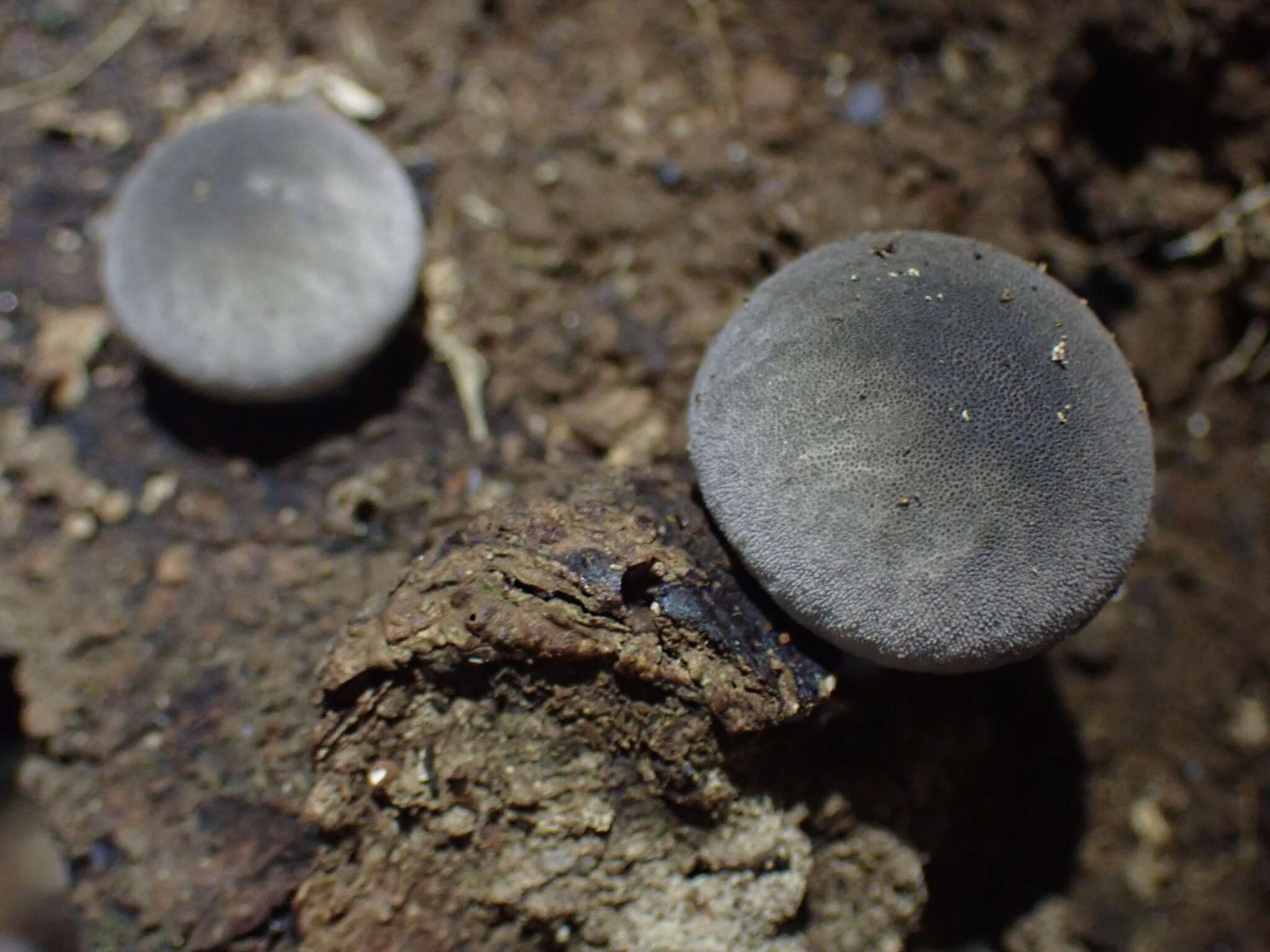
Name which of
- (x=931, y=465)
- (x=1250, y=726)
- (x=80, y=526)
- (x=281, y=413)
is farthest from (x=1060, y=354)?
(x=80, y=526)

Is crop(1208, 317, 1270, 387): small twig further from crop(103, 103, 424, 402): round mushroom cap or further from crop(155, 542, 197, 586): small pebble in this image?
crop(155, 542, 197, 586): small pebble

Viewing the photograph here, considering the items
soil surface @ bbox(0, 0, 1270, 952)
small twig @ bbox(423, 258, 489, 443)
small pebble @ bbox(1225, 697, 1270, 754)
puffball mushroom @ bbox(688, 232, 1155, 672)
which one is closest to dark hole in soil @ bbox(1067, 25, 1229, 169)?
soil surface @ bbox(0, 0, 1270, 952)

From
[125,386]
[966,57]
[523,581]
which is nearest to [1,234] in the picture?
[125,386]

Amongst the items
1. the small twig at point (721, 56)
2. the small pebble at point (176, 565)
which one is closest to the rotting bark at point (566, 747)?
the small pebble at point (176, 565)

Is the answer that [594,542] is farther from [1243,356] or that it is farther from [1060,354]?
[1243,356]

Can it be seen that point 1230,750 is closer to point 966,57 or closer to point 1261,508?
point 1261,508
